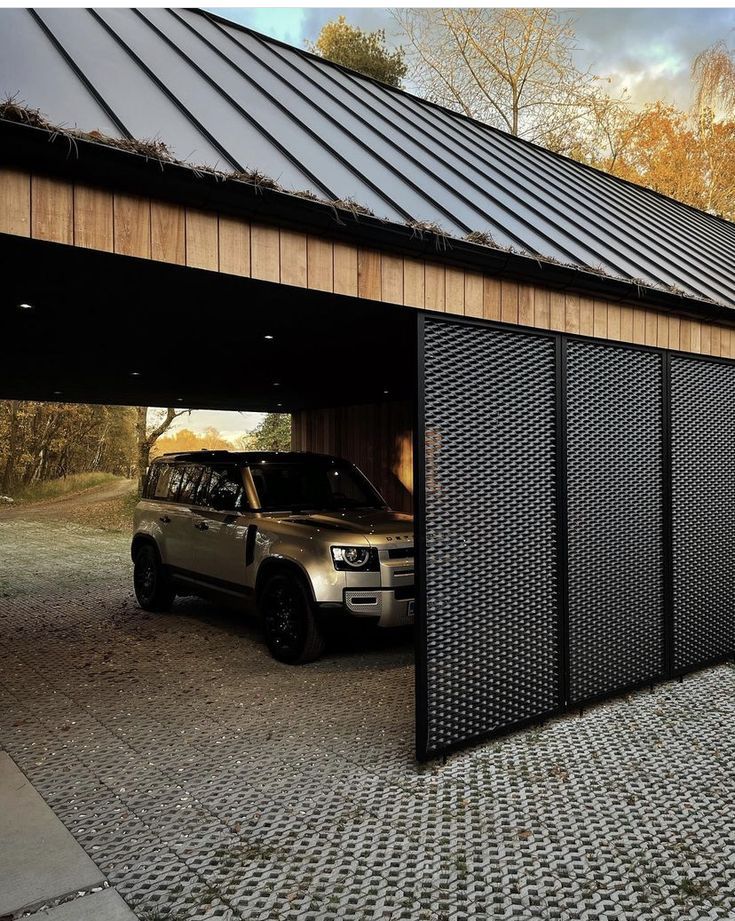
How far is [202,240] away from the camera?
11.5 ft

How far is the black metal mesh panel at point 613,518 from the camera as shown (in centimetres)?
515

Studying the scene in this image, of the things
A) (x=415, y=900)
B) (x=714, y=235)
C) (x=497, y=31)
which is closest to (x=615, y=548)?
(x=415, y=900)

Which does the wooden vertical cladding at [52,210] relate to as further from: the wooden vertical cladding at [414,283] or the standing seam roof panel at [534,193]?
the standing seam roof panel at [534,193]

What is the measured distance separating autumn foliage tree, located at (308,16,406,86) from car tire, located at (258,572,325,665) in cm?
2351

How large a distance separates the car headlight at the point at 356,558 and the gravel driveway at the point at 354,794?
91 centimetres

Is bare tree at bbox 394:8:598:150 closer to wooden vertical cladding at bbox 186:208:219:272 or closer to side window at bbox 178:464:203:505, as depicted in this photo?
side window at bbox 178:464:203:505

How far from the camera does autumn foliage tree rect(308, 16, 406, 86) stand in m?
25.0

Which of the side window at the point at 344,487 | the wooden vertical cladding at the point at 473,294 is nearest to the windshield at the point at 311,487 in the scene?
the side window at the point at 344,487

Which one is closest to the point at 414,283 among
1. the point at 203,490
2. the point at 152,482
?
the point at 203,490

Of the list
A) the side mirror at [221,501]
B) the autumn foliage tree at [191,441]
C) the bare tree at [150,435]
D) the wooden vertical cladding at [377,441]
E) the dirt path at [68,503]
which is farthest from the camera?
the autumn foliage tree at [191,441]

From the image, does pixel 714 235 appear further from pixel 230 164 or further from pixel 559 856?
pixel 559 856

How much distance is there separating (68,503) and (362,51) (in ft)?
67.1

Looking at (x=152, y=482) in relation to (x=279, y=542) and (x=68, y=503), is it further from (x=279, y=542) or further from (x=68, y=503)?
(x=68, y=503)

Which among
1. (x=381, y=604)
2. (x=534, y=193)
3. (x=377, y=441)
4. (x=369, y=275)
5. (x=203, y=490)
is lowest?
(x=381, y=604)
